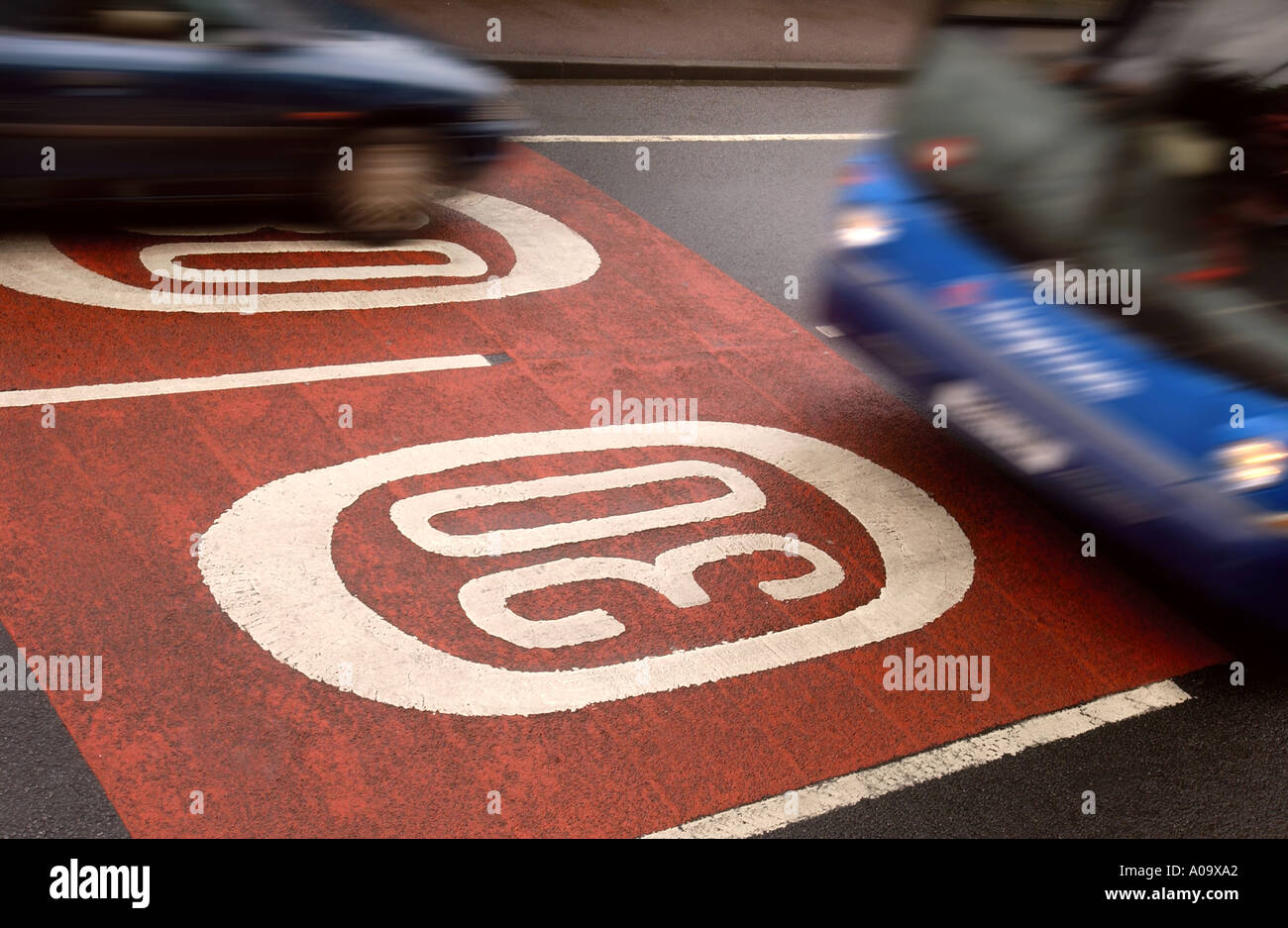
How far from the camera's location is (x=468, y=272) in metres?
7.03

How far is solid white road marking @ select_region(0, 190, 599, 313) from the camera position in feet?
20.1

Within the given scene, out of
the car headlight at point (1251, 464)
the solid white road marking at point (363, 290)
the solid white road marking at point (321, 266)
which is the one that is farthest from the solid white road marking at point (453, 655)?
the solid white road marking at point (321, 266)

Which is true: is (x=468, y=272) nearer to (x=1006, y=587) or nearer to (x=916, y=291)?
(x=916, y=291)

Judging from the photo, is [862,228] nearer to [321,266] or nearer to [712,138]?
[321,266]

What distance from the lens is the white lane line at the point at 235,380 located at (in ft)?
17.1

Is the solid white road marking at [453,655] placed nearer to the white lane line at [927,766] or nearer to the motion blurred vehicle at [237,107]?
the white lane line at [927,766]

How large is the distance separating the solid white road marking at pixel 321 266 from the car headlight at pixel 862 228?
2.29m

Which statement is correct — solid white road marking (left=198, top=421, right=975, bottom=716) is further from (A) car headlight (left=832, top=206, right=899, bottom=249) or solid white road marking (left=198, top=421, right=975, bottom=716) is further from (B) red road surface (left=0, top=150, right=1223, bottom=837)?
(A) car headlight (left=832, top=206, right=899, bottom=249)

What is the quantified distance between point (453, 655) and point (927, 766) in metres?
1.53

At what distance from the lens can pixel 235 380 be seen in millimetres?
5555

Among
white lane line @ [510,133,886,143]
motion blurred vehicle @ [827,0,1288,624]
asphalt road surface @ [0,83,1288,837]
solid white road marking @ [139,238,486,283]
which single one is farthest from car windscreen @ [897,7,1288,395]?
white lane line @ [510,133,886,143]

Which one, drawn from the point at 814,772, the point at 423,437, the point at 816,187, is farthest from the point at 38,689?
the point at 816,187
